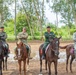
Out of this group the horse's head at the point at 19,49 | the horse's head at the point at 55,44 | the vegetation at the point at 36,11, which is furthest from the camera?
the vegetation at the point at 36,11

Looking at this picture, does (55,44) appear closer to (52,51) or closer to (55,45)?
(55,45)

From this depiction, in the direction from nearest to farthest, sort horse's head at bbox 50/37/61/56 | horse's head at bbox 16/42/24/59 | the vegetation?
horse's head at bbox 50/37/61/56 → horse's head at bbox 16/42/24/59 → the vegetation

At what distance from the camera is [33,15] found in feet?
183

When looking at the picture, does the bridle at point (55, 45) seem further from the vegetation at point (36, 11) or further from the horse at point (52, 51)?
the vegetation at point (36, 11)

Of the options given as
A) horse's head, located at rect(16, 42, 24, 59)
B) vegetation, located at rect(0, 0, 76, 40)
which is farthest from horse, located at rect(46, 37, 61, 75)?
vegetation, located at rect(0, 0, 76, 40)

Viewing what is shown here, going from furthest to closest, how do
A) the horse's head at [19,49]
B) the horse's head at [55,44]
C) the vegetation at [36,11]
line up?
1. the vegetation at [36,11]
2. the horse's head at [19,49]
3. the horse's head at [55,44]

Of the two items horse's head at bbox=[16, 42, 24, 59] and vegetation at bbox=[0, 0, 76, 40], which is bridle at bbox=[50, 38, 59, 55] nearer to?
horse's head at bbox=[16, 42, 24, 59]

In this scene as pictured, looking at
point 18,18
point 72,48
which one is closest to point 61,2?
point 18,18

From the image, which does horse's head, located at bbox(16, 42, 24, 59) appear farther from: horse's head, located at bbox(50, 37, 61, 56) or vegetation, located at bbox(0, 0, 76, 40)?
vegetation, located at bbox(0, 0, 76, 40)

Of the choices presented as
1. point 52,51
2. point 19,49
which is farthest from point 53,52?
point 19,49

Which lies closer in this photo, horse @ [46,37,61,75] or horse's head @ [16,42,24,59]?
horse @ [46,37,61,75]

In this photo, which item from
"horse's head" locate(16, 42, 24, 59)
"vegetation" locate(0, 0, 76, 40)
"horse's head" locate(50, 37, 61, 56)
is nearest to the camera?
"horse's head" locate(50, 37, 61, 56)

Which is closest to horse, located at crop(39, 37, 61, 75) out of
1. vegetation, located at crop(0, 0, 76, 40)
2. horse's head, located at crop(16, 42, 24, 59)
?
horse's head, located at crop(16, 42, 24, 59)

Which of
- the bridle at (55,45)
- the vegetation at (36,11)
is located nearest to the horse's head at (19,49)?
the bridle at (55,45)
